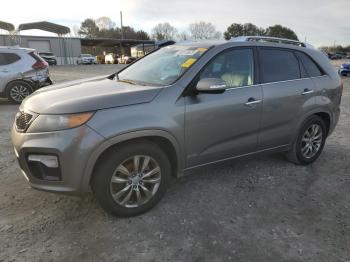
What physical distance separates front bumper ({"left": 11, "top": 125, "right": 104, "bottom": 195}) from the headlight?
4 centimetres

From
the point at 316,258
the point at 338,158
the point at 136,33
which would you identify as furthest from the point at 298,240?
the point at 136,33

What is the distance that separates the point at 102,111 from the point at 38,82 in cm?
805

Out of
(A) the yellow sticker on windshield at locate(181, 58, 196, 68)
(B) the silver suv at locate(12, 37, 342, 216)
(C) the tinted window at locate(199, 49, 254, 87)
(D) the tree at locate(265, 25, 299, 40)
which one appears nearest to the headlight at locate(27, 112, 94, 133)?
(B) the silver suv at locate(12, 37, 342, 216)

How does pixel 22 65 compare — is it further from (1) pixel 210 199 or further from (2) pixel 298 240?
(2) pixel 298 240

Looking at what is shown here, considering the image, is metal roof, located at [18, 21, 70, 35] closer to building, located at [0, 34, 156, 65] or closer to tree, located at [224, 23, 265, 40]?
building, located at [0, 34, 156, 65]

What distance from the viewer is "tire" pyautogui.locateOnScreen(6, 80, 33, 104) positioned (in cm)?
990

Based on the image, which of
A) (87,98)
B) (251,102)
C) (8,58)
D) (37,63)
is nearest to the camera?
(87,98)

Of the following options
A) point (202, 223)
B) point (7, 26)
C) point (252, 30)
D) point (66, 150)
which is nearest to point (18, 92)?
point (66, 150)

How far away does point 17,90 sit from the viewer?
9.98m

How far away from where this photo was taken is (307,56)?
15.6 feet

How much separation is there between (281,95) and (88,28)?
80218 mm

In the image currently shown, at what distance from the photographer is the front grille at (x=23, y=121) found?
10.4ft

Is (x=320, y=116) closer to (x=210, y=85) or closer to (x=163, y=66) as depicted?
(x=210, y=85)

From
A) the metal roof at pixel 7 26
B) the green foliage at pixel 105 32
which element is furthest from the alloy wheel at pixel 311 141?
the green foliage at pixel 105 32
